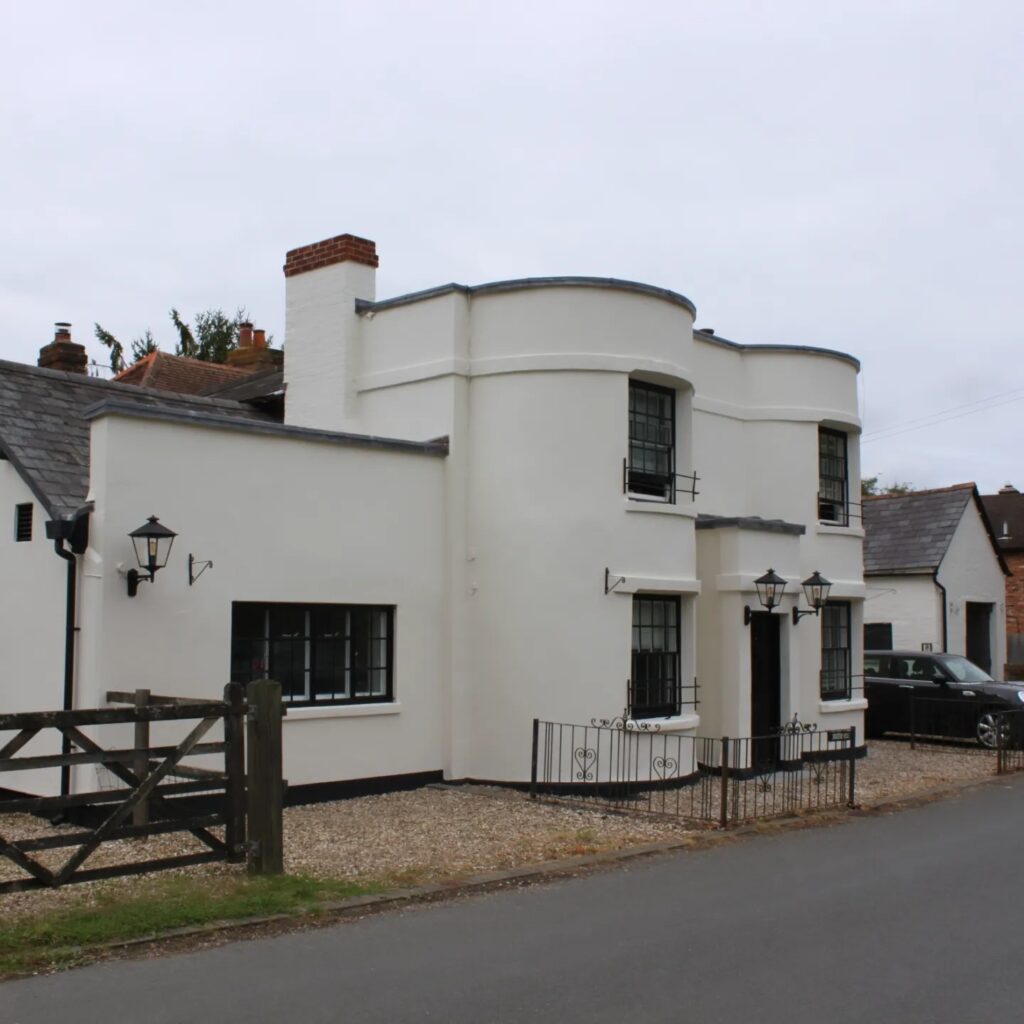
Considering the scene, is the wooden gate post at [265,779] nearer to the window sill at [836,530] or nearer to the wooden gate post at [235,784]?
the wooden gate post at [235,784]

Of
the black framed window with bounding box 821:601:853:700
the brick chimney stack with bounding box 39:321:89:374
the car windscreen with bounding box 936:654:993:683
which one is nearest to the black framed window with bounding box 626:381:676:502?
the black framed window with bounding box 821:601:853:700

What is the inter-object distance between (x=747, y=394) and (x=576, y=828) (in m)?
8.58

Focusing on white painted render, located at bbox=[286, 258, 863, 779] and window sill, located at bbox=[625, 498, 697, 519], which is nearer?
white painted render, located at bbox=[286, 258, 863, 779]

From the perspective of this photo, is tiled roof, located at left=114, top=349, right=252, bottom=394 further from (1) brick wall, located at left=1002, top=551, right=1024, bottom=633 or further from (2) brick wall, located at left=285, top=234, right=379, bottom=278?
(1) brick wall, located at left=1002, top=551, right=1024, bottom=633

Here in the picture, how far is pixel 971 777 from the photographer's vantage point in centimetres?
1656

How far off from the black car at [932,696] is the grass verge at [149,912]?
45.1 feet

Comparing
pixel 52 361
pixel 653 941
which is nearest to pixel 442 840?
pixel 653 941

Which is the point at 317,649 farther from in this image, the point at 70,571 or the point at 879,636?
the point at 879,636

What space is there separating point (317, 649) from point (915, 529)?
1814 centimetres

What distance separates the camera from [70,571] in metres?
11.8

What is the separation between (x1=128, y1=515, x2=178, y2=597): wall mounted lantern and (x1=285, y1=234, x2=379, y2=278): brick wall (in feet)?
18.8

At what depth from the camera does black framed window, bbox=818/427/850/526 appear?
761 inches

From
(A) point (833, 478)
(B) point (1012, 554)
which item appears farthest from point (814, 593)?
(B) point (1012, 554)

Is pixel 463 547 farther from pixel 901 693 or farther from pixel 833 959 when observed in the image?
pixel 901 693
